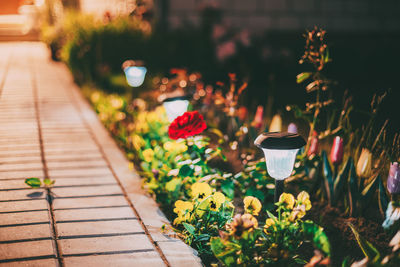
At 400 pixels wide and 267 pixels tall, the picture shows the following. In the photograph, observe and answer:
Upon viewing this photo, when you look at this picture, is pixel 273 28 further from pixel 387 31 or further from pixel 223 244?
pixel 223 244

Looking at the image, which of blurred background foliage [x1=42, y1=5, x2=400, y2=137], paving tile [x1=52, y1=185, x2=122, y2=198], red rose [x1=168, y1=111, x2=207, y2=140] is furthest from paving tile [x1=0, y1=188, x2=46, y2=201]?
blurred background foliage [x1=42, y1=5, x2=400, y2=137]

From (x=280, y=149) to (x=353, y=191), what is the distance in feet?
2.32

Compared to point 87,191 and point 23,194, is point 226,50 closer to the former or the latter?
point 87,191

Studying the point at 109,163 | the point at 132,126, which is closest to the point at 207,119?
the point at 132,126

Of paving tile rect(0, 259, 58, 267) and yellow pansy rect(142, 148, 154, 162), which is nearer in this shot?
paving tile rect(0, 259, 58, 267)

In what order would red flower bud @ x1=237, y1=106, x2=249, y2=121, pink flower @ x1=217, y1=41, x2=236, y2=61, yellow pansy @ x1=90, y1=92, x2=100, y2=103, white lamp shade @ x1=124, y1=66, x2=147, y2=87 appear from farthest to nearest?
pink flower @ x1=217, y1=41, x2=236, y2=61 < yellow pansy @ x1=90, y1=92, x2=100, y2=103 < white lamp shade @ x1=124, y1=66, x2=147, y2=87 < red flower bud @ x1=237, y1=106, x2=249, y2=121

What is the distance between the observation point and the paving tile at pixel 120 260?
2.21 meters

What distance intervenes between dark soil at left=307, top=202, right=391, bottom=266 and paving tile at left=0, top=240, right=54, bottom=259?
1527mm

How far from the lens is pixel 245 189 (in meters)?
3.05

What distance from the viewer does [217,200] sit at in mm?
2438

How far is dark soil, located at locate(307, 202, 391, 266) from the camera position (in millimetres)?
2467

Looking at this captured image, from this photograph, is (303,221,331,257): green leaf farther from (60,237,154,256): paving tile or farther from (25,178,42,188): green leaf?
(25,178,42,188): green leaf

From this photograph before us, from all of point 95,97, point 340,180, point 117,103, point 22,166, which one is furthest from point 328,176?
point 95,97

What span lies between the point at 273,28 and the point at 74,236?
23.5ft
